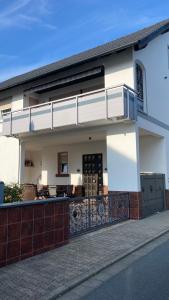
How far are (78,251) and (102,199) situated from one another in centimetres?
337

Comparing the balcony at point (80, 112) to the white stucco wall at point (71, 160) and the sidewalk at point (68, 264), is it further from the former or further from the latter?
the sidewalk at point (68, 264)

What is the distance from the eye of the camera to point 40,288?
175 inches

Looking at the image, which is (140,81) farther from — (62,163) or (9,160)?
(9,160)

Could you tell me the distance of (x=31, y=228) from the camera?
6035 millimetres

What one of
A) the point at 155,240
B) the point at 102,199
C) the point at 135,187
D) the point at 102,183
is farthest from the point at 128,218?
the point at 102,183

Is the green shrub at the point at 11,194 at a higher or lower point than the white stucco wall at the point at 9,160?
lower

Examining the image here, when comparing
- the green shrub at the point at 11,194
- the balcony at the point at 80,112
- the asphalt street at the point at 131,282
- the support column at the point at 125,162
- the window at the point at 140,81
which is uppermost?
the window at the point at 140,81

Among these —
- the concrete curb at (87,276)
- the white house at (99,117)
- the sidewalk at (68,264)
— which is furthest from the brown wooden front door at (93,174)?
the concrete curb at (87,276)

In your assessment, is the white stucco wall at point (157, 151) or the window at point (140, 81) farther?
the white stucco wall at point (157, 151)

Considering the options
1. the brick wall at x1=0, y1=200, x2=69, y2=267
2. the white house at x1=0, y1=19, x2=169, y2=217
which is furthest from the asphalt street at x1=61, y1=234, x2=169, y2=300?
the white house at x1=0, y1=19, x2=169, y2=217

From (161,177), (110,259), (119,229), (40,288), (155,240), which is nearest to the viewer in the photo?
(40,288)

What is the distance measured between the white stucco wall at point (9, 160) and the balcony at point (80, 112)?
1212mm

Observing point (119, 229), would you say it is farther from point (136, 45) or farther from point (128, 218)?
point (136, 45)

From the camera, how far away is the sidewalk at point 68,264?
4.43m
